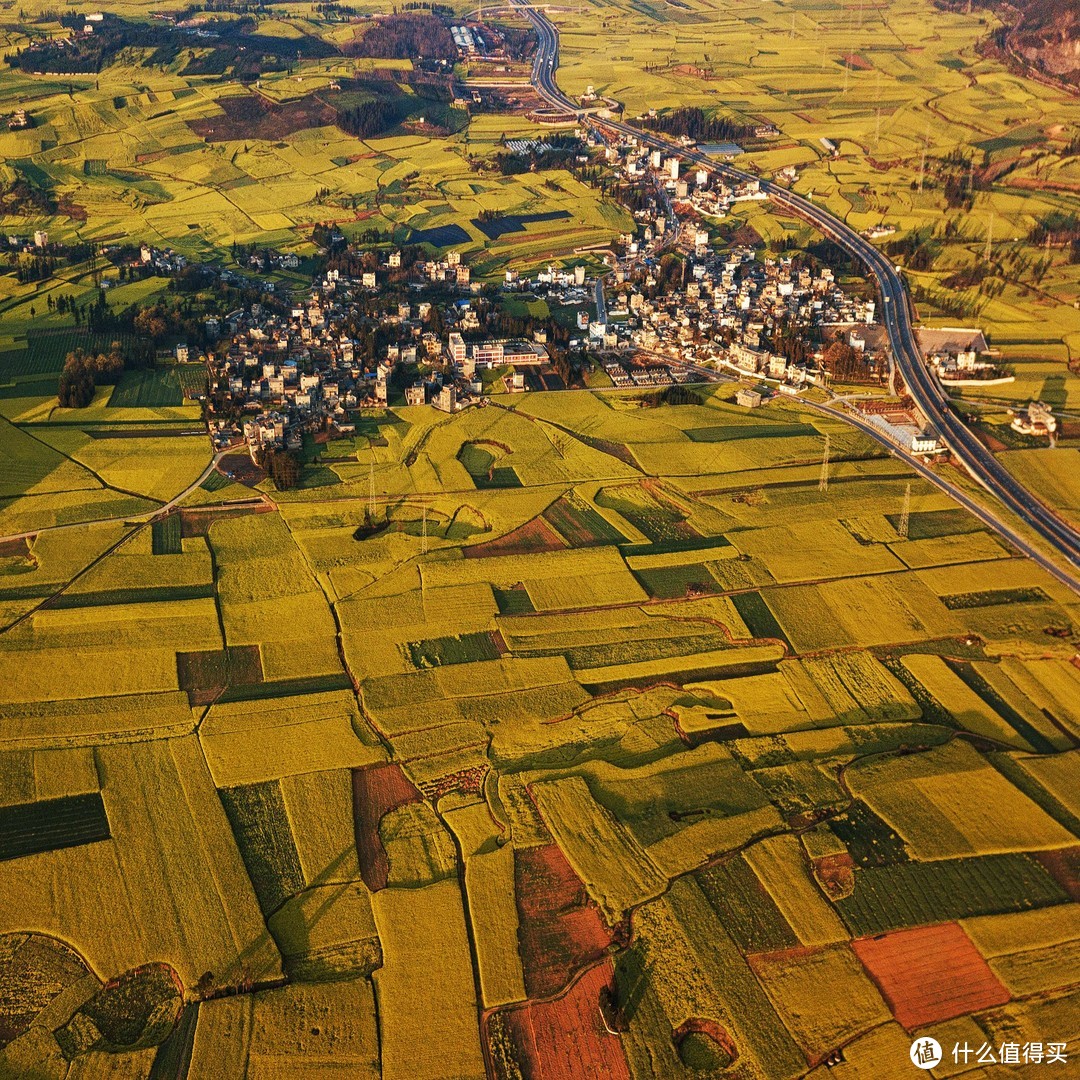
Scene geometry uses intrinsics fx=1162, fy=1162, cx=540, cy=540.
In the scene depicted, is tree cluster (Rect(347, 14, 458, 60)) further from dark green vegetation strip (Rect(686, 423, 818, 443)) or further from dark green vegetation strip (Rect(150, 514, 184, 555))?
dark green vegetation strip (Rect(150, 514, 184, 555))

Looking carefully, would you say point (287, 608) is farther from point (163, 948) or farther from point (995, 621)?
point (995, 621)

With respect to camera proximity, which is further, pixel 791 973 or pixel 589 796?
pixel 589 796

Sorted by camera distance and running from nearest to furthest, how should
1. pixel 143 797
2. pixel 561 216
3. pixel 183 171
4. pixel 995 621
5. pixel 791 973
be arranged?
pixel 791 973
pixel 143 797
pixel 995 621
pixel 561 216
pixel 183 171

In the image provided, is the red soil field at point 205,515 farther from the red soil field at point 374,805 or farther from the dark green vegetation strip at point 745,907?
the dark green vegetation strip at point 745,907

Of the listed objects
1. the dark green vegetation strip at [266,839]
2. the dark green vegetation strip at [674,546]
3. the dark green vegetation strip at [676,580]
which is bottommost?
the dark green vegetation strip at [674,546]

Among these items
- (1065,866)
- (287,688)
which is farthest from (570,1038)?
(287,688)

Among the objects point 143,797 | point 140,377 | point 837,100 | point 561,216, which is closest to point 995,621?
point 143,797

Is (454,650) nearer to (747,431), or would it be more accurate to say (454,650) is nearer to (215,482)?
(215,482)

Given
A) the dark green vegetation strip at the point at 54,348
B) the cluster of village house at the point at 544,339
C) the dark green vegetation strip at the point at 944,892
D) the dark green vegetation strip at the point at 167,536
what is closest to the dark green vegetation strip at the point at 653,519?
the cluster of village house at the point at 544,339
